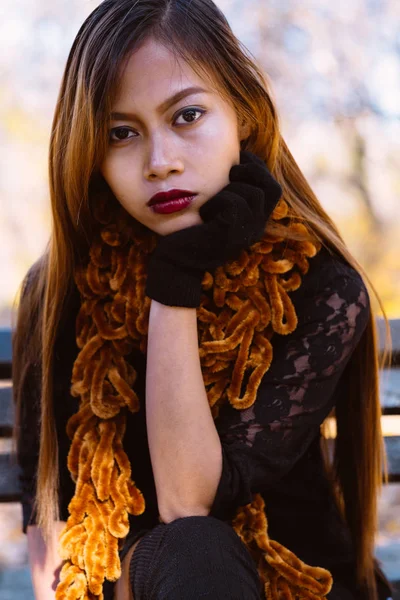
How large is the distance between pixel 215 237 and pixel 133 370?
41 centimetres

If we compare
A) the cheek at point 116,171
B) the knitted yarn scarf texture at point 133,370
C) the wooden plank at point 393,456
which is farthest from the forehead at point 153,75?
the wooden plank at point 393,456

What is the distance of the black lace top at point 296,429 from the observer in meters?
1.53

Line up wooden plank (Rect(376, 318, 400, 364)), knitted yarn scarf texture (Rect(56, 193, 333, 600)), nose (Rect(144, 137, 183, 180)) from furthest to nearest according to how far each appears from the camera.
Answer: wooden plank (Rect(376, 318, 400, 364)) < knitted yarn scarf texture (Rect(56, 193, 333, 600)) < nose (Rect(144, 137, 183, 180))

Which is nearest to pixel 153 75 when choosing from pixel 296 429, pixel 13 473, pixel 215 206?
pixel 215 206

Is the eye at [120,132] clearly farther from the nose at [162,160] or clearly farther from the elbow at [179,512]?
the elbow at [179,512]

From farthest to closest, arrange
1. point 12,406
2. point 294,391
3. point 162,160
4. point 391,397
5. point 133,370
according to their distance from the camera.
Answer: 1. point 391,397
2. point 12,406
3. point 133,370
4. point 294,391
5. point 162,160

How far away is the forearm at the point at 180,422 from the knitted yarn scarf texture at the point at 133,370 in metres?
0.08

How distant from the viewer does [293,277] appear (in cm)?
157

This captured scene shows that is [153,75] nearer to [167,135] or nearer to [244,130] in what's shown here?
[167,135]

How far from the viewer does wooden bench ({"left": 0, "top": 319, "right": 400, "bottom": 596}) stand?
2.09 metres

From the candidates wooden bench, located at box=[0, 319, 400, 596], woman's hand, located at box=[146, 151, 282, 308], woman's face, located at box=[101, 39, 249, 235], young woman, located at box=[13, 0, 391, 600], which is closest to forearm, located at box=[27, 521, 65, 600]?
young woman, located at box=[13, 0, 391, 600]

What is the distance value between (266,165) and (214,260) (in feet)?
0.82

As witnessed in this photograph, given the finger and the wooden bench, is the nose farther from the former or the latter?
the wooden bench

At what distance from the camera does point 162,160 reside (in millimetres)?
1427
